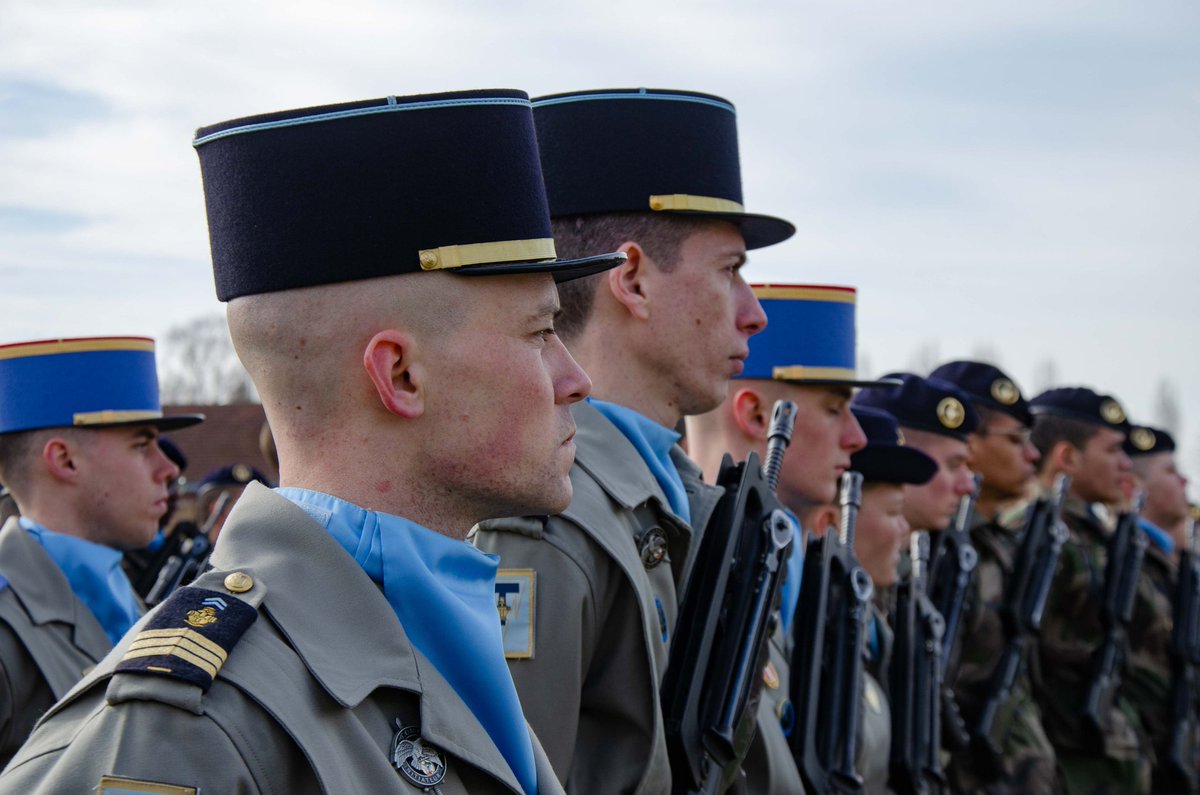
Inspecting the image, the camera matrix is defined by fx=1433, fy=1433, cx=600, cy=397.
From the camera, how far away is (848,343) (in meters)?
5.07

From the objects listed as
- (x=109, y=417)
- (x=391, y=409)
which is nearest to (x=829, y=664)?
(x=109, y=417)

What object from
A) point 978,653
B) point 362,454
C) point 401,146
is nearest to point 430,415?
point 362,454

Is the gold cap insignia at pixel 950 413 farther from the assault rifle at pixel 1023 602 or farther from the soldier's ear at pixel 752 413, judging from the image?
the soldier's ear at pixel 752 413

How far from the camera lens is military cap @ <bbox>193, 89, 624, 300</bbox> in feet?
6.79

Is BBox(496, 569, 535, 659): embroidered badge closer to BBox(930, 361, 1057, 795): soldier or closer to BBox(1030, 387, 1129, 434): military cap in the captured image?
BBox(930, 361, 1057, 795): soldier

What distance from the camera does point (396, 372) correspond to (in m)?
2.08

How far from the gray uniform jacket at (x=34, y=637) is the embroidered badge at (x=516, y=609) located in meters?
2.02

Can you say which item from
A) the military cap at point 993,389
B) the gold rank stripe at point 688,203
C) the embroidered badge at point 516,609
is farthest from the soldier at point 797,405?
the military cap at point 993,389

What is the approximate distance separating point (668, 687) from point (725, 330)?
91cm

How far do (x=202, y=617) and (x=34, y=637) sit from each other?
320cm

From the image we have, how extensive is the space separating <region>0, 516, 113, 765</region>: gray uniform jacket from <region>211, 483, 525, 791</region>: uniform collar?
2766 mm

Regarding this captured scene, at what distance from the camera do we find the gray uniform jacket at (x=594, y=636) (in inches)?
117

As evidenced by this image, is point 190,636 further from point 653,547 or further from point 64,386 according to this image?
point 64,386

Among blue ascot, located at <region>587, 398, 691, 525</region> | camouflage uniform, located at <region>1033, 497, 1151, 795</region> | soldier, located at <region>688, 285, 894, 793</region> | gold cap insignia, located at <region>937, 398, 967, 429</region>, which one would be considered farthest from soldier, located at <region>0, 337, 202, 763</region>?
camouflage uniform, located at <region>1033, 497, 1151, 795</region>
